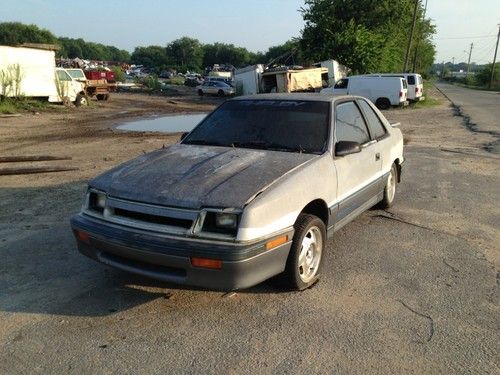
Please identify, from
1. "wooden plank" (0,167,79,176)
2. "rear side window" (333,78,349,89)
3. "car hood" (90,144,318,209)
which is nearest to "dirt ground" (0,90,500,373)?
"car hood" (90,144,318,209)

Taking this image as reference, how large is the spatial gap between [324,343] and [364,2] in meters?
40.7

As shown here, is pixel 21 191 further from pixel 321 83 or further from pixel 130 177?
pixel 321 83

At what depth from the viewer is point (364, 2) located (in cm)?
3916

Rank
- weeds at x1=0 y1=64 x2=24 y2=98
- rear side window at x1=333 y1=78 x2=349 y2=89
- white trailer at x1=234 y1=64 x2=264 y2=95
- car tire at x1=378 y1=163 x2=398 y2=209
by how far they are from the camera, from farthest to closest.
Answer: white trailer at x1=234 y1=64 x2=264 y2=95, rear side window at x1=333 y1=78 x2=349 y2=89, weeds at x1=0 y1=64 x2=24 y2=98, car tire at x1=378 y1=163 x2=398 y2=209

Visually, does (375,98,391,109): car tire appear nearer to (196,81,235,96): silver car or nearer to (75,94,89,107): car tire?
(196,81,235,96): silver car

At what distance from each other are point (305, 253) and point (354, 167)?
1189 mm

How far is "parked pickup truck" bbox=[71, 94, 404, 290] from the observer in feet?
10.3

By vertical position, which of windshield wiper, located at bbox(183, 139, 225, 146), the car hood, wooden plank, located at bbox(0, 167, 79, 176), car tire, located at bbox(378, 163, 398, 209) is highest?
windshield wiper, located at bbox(183, 139, 225, 146)

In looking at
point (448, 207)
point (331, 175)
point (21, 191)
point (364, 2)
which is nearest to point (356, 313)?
point (331, 175)

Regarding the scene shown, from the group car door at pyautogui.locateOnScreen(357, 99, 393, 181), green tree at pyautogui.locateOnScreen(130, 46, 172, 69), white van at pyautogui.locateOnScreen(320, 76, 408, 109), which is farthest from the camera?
green tree at pyautogui.locateOnScreen(130, 46, 172, 69)

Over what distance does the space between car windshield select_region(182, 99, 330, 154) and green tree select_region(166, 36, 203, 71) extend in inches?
5028

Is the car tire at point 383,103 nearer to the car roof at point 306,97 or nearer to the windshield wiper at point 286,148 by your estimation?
the car roof at point 306,97

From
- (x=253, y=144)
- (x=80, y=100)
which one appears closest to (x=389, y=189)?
(x=253, y=144)

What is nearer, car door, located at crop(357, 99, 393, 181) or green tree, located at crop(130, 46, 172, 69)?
car door, located at crop(357, 99, 393, 181)
